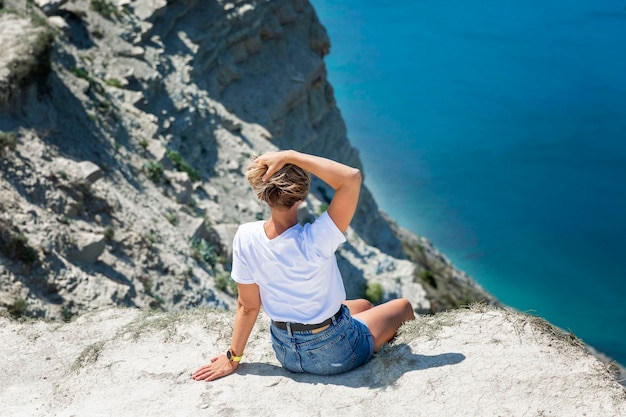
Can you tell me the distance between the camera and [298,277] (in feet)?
19.1

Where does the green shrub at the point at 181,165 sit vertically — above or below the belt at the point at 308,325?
below

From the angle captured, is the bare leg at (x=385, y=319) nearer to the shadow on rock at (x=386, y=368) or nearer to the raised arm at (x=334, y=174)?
the shadow on rock at (x=386, y=368)

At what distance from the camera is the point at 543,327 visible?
6.45 m

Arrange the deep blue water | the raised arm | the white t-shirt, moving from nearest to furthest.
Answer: the raised arm < the white t-shirt < the deep blue water

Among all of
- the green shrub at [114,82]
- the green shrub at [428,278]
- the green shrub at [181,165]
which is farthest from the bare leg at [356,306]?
the green shrub at [428,278]

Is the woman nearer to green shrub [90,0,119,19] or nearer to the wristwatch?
the wristwatch

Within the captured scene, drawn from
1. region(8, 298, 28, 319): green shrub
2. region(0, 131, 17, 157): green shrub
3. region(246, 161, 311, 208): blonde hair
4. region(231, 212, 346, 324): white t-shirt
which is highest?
region(246, 161, 311, 208): blonde hair

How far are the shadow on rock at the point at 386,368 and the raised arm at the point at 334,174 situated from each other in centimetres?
149

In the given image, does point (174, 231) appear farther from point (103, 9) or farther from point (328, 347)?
point (328, 347)

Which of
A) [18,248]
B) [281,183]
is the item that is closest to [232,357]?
[281,183]

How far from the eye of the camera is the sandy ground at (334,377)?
591 centimetres

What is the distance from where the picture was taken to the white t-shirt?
5.71 metres

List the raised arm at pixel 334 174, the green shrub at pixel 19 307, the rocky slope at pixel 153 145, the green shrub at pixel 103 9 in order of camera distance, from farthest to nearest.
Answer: the green shrub at pixel 103 9
the rocky slope at pixel 153 145
the green shrub at pixel 19 307
the raised arm at pixel 334 174

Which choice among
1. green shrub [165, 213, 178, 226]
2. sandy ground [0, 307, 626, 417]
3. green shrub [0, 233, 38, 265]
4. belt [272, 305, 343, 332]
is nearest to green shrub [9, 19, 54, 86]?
green shrub [165, 213, 178, 226]
